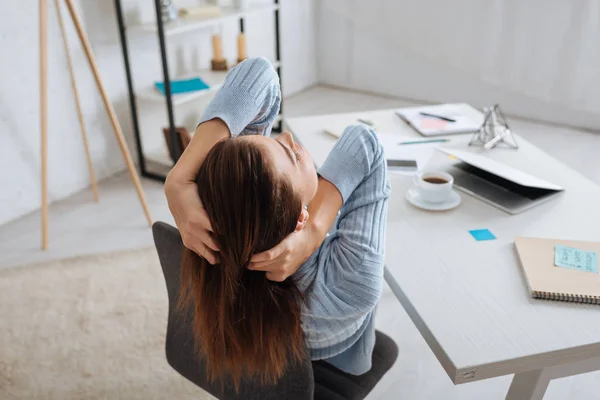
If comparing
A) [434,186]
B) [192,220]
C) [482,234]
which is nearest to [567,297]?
[482,234]

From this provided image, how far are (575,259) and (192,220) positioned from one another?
30.4 inches

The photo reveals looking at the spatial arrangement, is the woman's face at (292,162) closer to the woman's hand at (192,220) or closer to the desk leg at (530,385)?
the woman's hand at (192,220)

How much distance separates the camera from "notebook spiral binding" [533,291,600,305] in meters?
0.91

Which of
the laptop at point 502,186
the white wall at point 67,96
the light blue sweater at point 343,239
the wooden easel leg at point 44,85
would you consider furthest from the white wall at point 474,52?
the light blue sweater at point 343,239

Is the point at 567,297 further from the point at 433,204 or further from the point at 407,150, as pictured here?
the point at 407,150

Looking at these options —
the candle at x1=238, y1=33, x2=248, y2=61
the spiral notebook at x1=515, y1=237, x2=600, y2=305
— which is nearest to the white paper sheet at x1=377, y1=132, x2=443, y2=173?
the spiral notebook at x1=515, y1=237, x2=600, y2=305

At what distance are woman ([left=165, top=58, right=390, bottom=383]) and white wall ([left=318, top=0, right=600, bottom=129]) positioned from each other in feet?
8.71

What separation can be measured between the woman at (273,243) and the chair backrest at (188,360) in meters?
0.02

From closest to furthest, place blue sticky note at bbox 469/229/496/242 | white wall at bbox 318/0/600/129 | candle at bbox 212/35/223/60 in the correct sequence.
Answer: blue sticky note at bbox 469/229/496/242
candle at bbox 212/35/223/60
white wall at bbox 318/0/600/129

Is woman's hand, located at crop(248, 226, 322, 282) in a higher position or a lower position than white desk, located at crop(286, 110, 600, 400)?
higher

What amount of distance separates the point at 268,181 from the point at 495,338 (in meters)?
0.49

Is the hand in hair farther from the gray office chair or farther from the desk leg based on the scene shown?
the desk leg

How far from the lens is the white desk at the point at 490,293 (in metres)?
0.84

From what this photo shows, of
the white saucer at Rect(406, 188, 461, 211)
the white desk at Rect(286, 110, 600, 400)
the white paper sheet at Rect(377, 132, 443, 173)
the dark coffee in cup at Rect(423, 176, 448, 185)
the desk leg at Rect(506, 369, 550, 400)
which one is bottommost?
the desk leg at Rect(506, 369, 550, 400)
